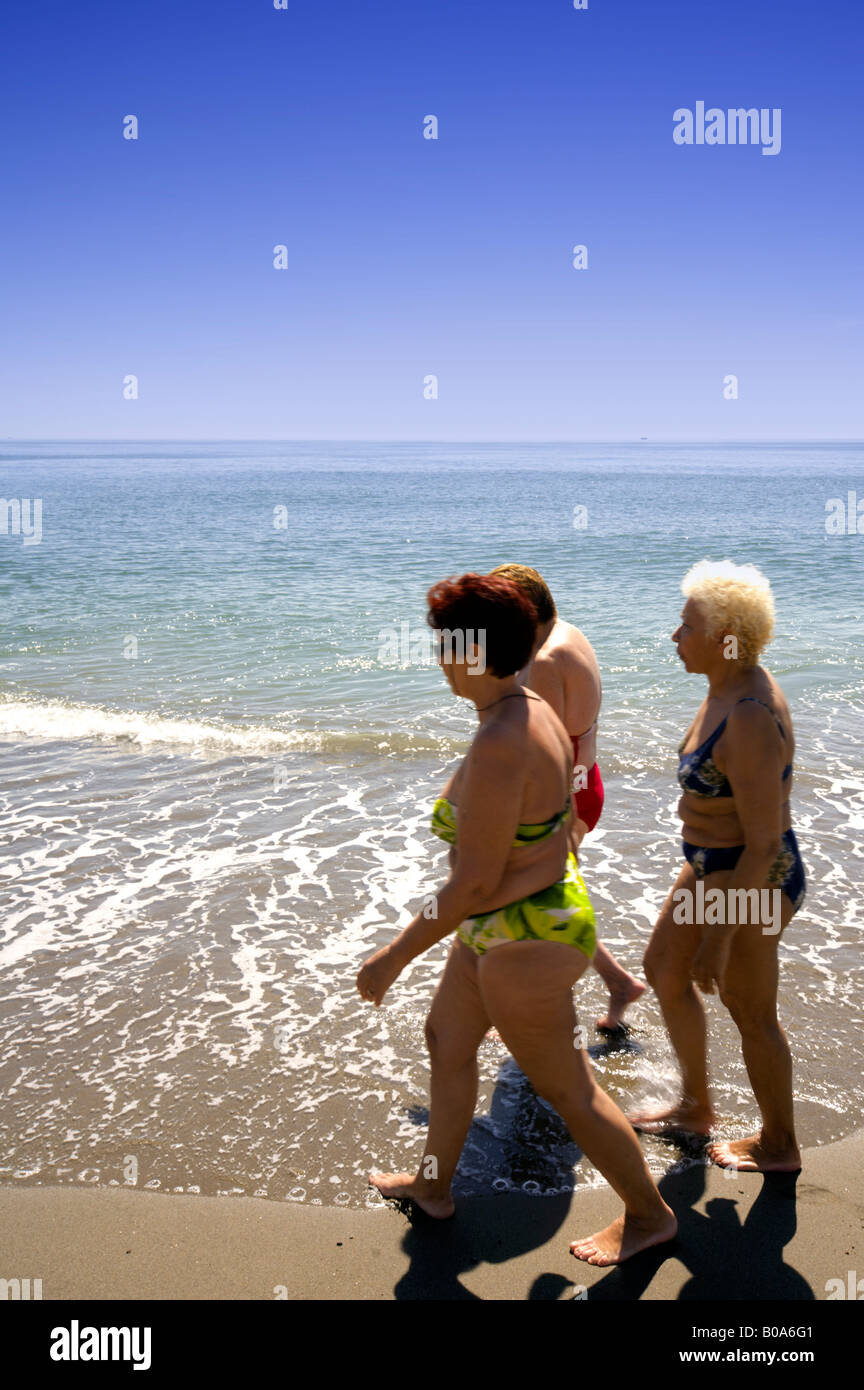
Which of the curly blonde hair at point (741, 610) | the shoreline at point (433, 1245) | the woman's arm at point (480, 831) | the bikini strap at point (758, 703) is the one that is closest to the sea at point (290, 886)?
the shoreline at point (433, 1245)

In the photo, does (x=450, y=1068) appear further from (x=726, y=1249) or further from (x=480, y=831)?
(x=726, y=1249)

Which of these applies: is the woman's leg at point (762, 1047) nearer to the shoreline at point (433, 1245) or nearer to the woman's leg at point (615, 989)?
the shoreline at point (433, 1245)

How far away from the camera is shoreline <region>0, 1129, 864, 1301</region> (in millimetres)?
2811

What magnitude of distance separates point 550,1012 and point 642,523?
31.7 m

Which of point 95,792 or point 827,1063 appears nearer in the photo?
point 827,1063

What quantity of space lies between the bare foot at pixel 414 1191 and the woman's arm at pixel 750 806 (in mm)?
1120

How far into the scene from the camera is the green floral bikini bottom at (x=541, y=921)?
8.50ft

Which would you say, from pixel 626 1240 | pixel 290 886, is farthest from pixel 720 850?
pixel 290 886

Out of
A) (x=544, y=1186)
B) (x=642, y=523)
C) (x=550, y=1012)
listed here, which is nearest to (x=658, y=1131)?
(x=544, y=1186)

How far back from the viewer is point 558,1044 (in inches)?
104

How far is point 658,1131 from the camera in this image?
139 inches
